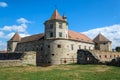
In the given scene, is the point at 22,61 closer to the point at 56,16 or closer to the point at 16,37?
the point at 56,16

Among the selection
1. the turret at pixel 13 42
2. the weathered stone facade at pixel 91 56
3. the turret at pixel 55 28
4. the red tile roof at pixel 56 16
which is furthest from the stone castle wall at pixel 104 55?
the turret at pixel 13 42

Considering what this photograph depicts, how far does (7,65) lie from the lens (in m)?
33.9

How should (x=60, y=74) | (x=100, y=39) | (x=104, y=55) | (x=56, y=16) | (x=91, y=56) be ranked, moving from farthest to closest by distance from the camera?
(x=100, y=39) < (x=56, y=16) < (x=104, y=55) < (x=91, y=56) < (x=60, y=74)

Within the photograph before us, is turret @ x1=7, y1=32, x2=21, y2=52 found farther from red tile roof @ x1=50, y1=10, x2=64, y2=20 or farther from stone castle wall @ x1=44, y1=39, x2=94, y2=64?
red tile roof @ x1=50, y1=10, x2=64, y2=20

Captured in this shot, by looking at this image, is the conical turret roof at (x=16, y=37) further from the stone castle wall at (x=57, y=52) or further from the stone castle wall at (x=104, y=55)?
the stone castle wall at (x=104, y=55)

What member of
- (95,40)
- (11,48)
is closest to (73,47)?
(95,40)

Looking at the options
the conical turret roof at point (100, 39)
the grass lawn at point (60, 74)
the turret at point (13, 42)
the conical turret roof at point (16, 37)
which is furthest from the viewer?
the conical turret roof at point (16, 37)

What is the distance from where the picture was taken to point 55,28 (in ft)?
168

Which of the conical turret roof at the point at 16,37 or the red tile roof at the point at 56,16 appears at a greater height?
the red tile roof at the point at 56,16

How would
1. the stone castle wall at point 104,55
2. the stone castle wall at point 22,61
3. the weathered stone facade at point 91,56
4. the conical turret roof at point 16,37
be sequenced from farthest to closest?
the conical turret roof at point 16,37 < the stone castle wall at point 104,55 < the weathered stone facade at point 91,56 < the stone castle wall at point 22,61

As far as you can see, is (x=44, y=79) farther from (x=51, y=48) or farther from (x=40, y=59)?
(x=40, y=59)

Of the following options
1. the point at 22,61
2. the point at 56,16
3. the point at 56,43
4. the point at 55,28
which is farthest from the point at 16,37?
the point at 22,61

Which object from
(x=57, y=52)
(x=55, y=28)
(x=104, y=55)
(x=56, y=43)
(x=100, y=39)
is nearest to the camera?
(x=104, y=55)

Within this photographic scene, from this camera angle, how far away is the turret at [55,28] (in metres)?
51.2
